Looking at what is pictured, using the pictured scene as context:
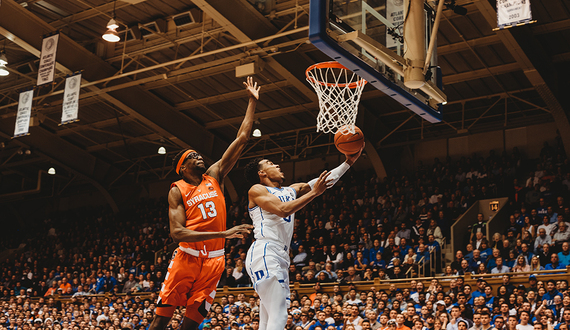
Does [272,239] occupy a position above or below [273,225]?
below

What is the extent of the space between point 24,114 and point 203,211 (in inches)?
555

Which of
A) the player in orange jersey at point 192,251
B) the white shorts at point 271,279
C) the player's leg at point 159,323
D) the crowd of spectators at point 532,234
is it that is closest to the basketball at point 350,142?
the white shorts at point 271,279

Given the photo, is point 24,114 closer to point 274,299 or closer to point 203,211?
point 203,211

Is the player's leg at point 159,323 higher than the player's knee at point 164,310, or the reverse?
the player's knee at point 164,310

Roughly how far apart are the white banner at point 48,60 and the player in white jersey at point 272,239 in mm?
11511

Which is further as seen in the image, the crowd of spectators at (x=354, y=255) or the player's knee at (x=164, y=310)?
the crowd of spectators at (x=354, y=255)

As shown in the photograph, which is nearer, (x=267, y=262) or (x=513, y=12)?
(x=267, y=262)

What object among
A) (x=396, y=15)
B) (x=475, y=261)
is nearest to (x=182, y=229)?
(x=396, y=15)

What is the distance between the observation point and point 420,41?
7180 mm

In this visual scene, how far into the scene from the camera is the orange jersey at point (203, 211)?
5414 mm

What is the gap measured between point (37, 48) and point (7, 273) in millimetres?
13132

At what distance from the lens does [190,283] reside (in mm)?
5391

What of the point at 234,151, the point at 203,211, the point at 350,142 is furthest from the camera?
the point at 350,142

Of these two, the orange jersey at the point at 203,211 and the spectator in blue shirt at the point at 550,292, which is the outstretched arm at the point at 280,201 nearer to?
the orange jersey at the point at 203,211
